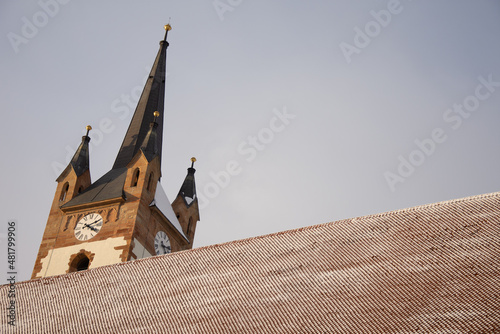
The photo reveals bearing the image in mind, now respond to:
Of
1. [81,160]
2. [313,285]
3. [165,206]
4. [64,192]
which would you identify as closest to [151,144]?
[165,206]

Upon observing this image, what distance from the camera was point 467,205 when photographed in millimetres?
13828

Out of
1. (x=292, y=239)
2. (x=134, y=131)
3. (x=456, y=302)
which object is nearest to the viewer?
(x=456, y=302)

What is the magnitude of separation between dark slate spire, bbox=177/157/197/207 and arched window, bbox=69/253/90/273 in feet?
24.2

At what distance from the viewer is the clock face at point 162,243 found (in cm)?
3206

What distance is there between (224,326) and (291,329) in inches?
50.0

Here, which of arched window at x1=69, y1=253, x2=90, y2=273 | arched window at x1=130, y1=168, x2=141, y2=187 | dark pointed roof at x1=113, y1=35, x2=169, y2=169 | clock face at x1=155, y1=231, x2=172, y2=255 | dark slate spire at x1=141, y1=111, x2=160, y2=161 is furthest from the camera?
dark pointed roof at x1=113, y1=35, x2=169, y2=169

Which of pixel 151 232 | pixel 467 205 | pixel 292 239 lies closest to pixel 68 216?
pixel 151 232

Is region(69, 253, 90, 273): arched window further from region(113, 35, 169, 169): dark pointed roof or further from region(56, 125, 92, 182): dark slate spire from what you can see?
region(113, 35, 169, 169): dark pointed roof

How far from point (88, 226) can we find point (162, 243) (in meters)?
3.18

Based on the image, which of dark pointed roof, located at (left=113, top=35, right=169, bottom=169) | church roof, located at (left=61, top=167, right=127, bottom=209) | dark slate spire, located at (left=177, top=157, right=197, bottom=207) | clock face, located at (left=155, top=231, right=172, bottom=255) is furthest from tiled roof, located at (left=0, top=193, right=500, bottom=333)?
dark slate spire, located at (left=177, top=157, right=197, bottom=207)

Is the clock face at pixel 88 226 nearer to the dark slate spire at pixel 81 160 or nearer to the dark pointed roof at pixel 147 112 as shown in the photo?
the dark slate spire at pixel 81 160

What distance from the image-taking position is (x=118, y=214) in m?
31.5

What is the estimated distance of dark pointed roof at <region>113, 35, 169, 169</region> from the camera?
35.8 metres

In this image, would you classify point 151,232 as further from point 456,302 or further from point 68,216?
point 456,302
